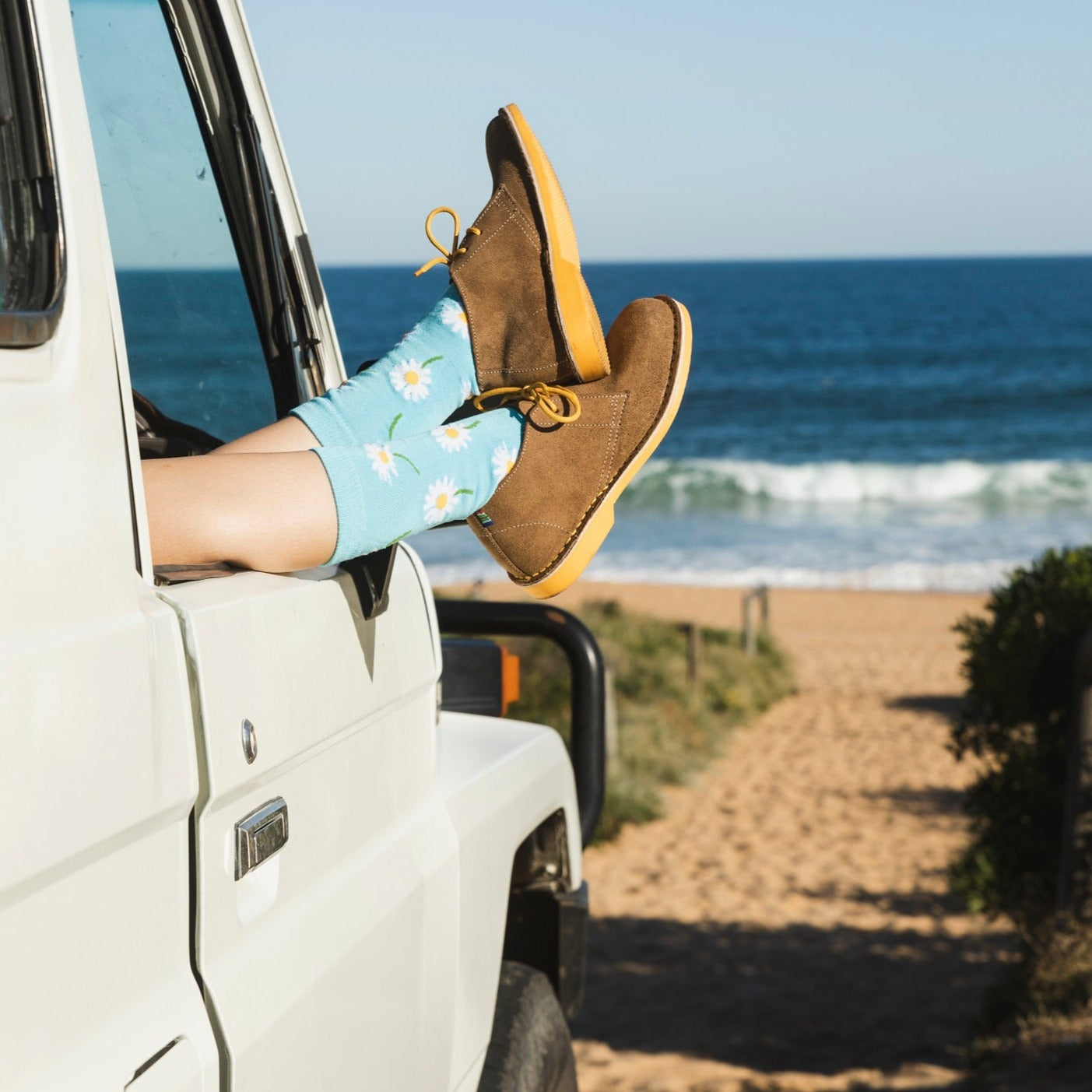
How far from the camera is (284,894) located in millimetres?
1345

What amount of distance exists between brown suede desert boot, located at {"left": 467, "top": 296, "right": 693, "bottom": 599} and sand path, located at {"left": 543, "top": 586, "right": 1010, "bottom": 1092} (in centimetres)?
321

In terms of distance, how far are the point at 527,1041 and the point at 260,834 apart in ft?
3.33

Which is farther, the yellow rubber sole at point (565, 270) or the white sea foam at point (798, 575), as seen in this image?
the white sea foam at point (798, 575)

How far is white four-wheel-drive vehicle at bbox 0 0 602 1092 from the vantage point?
3.36 feet

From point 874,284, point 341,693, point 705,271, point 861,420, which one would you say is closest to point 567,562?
point 341,693

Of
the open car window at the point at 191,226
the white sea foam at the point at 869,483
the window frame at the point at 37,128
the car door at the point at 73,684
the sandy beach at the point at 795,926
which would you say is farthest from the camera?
the white sea foam at the point at 869,483

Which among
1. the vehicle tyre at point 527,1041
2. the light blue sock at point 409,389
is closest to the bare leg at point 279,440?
the light blue sock at point 409,389

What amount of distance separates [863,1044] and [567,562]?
365cm

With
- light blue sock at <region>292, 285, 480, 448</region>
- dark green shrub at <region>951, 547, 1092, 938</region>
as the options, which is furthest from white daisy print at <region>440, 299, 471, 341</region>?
dark green shrub at <region>951, 547, 1092, 938</region>

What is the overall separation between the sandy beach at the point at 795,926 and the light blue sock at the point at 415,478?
135 inches

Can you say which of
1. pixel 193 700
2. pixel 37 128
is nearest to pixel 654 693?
pixel 193 700

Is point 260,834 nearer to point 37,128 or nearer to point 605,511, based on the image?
point 37,128

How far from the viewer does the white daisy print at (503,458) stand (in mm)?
1852

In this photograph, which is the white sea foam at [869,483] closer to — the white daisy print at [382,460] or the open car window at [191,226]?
the open car window at [191,226]
